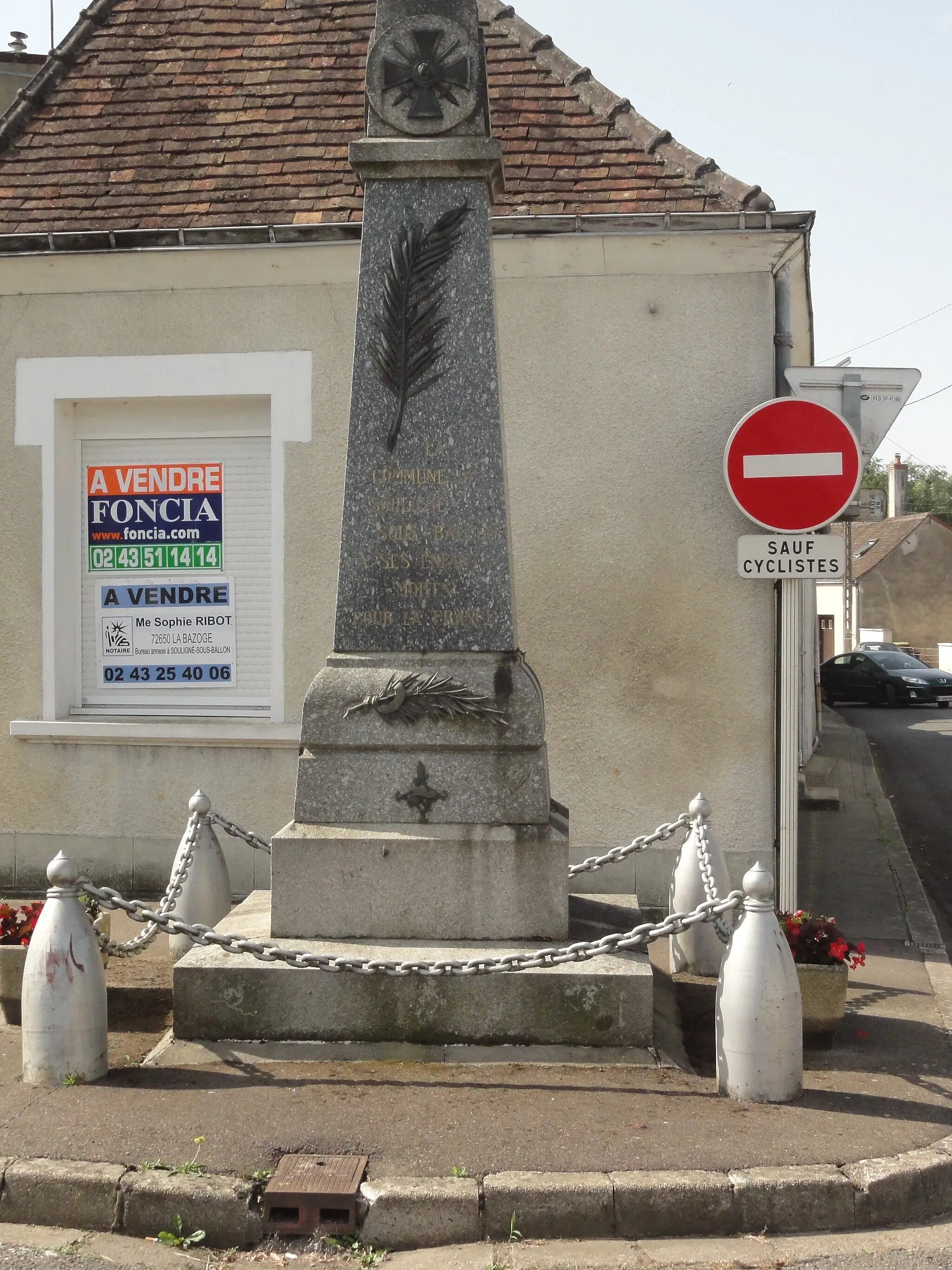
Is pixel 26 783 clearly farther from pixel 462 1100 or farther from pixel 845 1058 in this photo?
pixel 845 1058

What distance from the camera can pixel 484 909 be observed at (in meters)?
5.20

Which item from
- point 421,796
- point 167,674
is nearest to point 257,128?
point 167,674

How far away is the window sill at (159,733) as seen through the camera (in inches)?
316

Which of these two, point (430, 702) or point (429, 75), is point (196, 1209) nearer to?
point (430, 702)

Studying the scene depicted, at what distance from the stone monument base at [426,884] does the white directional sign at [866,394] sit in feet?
10.8

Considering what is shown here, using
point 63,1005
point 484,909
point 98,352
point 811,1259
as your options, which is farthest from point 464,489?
point 98,352

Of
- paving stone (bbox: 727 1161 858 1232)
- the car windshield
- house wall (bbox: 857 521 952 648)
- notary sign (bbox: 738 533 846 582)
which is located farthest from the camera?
house wall (bbox: 857 521 952 648)

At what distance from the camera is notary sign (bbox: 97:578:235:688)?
8453 millimetres

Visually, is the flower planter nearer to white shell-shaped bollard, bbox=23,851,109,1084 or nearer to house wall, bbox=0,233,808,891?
white shell-shaped bollard, bbox=23,851,109,1084

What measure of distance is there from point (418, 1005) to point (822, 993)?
1.75m

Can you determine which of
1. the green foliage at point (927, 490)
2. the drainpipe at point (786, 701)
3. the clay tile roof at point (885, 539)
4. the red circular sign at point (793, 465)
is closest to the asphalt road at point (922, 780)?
the drainpipe at point (786, 701)

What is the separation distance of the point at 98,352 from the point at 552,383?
2972 millimetres

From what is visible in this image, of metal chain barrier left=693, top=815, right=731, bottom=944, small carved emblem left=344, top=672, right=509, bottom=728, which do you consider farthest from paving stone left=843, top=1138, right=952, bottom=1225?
small carved emblem left=344, top=672, right=509, bottom=728

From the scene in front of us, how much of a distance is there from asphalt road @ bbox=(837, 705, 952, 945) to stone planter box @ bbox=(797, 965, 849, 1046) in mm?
2830
